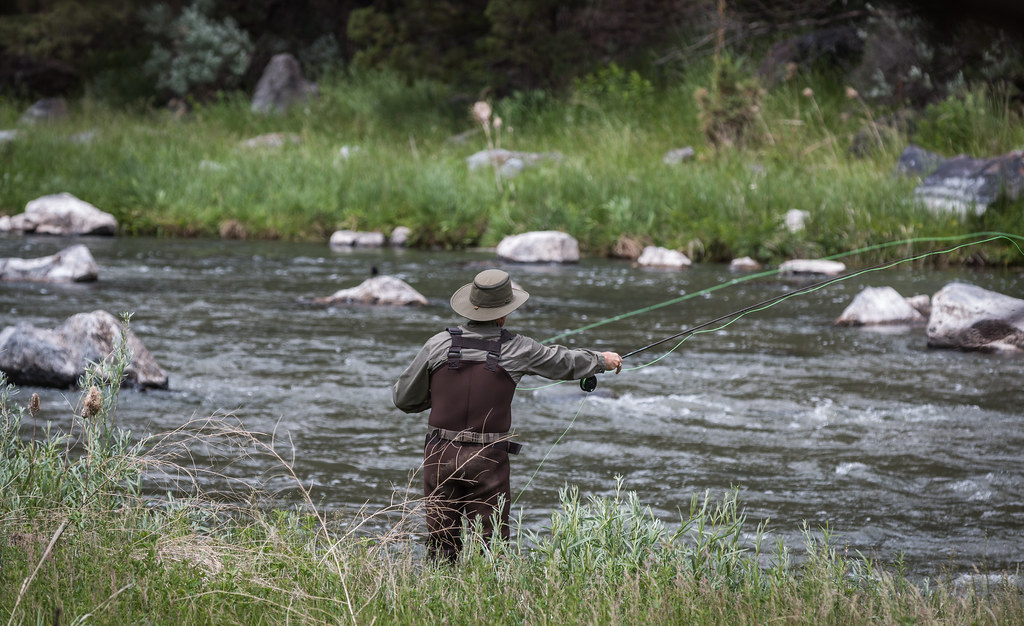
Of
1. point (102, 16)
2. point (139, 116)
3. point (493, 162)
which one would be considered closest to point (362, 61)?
point (139, 116)

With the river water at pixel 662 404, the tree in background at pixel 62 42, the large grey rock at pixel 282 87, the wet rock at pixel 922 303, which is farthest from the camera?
the tree in background at pixel 62 42

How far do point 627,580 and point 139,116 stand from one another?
2668 centimetres

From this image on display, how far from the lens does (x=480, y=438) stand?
13.6 feet

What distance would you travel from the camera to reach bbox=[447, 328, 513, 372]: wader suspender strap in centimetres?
412

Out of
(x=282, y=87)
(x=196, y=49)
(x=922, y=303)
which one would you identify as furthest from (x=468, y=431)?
(x=196, y=49)

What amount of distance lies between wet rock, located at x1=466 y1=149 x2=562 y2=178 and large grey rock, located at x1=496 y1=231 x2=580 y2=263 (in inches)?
113

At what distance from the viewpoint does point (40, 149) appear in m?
19.7

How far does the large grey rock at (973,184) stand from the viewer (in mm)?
13742

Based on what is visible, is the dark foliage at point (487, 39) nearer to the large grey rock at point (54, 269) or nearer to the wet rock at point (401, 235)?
the wet rock at point (401, 235)

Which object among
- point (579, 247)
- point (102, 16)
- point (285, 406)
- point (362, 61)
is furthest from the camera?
point (102, 16)

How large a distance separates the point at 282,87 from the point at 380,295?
18.5m

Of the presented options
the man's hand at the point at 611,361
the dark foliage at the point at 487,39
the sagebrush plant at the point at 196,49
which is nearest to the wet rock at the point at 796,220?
the dark foliage at the point at 487,39

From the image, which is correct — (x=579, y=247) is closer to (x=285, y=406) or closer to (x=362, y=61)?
(x=285, y=406)

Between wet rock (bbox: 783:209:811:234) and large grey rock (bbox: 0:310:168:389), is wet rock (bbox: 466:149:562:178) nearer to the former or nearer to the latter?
wet rock (bbox: 783:209:811:234)
